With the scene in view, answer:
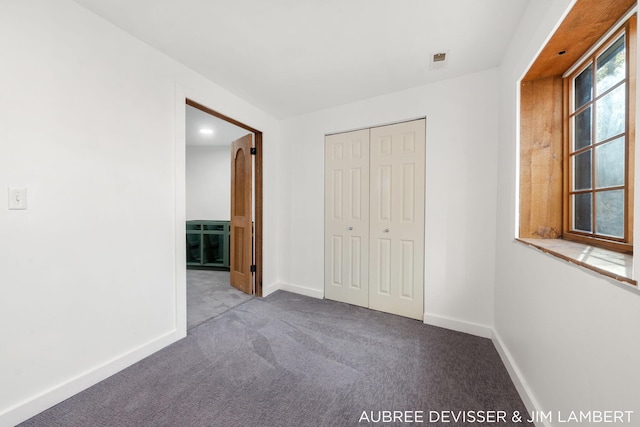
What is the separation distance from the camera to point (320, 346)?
198 cm

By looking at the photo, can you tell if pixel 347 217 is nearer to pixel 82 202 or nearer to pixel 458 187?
pixel 458 187

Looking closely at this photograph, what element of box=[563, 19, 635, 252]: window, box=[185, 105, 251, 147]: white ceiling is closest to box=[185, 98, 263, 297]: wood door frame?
box=[185, 105, 251, 147]: white ceiling

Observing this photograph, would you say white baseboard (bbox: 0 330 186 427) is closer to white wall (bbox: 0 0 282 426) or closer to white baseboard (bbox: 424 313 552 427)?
white wall (bbox: 0 0 282 426)

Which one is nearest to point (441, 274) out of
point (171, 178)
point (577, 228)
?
point (577, 228)

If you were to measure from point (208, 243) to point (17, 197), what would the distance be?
3439 millimetres

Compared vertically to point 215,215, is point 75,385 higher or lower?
lower

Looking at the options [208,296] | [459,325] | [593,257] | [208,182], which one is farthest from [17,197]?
[208,182]

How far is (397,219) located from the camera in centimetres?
253

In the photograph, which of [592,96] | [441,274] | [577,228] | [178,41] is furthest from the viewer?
[441,274]

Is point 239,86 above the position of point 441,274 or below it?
above

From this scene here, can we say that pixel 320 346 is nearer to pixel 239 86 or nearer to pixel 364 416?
pixel 364 416

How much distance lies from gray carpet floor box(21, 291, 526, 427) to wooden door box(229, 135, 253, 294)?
37.8 inches

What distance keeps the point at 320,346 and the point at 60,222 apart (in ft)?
6.34

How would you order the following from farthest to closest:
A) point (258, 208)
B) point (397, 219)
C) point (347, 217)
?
point (258, 208), point (347, 217), point (397, 219)
